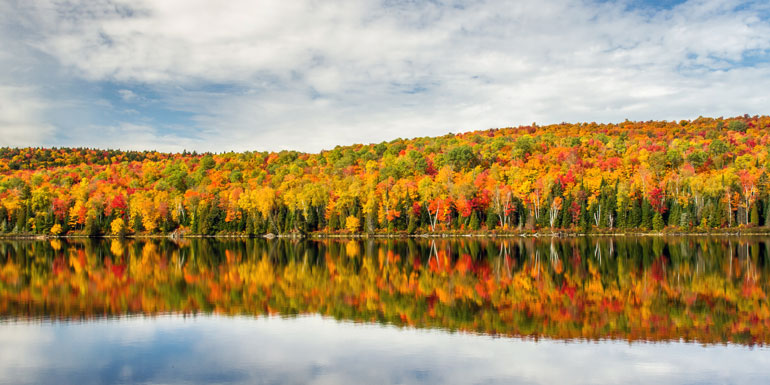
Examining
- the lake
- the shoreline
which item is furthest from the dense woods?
the lake

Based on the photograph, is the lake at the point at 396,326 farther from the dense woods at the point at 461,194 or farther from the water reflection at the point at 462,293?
the dense woods at the point at 461,194

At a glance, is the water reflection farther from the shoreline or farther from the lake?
the shoreline

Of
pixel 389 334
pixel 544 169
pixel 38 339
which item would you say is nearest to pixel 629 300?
pixel 389 334

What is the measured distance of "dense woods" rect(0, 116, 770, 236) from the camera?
81.9 metres

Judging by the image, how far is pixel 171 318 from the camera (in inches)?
802

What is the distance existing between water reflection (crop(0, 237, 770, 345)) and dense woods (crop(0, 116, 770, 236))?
44095 millimetres

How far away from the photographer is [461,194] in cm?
8656

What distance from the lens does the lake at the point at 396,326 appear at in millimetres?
13891

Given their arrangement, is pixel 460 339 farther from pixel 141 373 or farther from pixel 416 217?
pixel 416 217

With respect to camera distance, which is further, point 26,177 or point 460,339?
point 26,177

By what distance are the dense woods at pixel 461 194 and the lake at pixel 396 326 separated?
5311 centimetres

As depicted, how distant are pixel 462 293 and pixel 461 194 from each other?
63.0 meters

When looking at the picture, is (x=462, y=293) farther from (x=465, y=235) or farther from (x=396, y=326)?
(x=465, y=235)

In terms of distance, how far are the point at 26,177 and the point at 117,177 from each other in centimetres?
2008
